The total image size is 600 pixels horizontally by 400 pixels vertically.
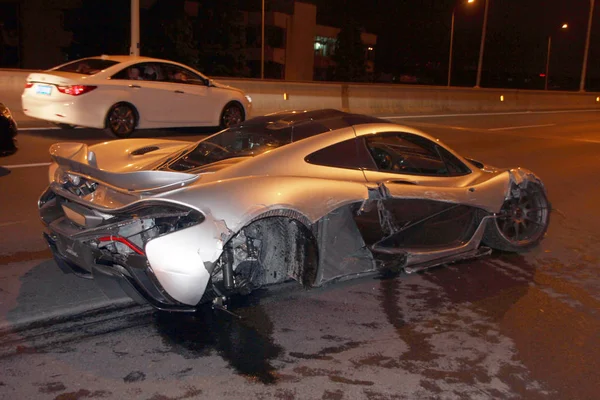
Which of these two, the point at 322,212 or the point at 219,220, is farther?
the point at 322,212

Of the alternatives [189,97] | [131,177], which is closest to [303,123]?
[131,177]

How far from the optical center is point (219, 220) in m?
4.43

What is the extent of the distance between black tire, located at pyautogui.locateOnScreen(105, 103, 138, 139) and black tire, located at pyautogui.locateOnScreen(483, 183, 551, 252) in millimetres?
8211

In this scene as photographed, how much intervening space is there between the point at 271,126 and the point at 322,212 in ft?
3.61

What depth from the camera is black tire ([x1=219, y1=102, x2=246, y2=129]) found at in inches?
586

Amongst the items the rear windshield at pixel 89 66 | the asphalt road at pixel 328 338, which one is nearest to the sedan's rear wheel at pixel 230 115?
the rear windshield at pixel 89 66

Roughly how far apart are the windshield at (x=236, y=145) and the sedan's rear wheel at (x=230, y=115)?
9.02m

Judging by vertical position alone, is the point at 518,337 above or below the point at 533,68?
below

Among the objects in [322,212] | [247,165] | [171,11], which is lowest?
[322,212]

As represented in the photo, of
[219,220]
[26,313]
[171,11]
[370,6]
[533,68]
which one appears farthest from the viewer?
[533,68]

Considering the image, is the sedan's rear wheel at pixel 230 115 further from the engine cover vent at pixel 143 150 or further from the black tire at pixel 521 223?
the black tire at pixel 521 223

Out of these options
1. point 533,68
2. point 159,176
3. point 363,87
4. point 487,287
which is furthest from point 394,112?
point 533,68

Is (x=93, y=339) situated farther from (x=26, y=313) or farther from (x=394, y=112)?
(x=394, y=112)

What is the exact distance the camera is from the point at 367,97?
76.7 ft
